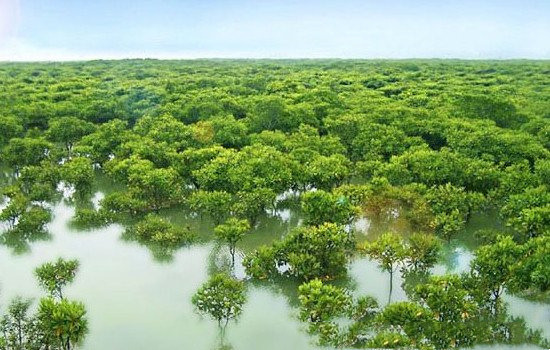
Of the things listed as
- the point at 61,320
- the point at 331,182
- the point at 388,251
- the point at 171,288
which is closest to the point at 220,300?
the point at 171,288

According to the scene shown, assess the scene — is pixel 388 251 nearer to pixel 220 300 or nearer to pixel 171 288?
pixel 220 300

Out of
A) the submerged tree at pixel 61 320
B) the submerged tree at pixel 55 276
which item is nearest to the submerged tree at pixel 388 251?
the submerged tree at pixel 61 320

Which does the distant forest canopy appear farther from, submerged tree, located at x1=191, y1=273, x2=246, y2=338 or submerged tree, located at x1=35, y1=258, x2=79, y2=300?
submerged tree, located at x1=35, y1=258, x2=79, y2=300

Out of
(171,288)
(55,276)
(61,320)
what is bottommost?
(171,288)

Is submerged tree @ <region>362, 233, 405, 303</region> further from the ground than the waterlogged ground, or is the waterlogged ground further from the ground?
submerged tree @ <region>362, 233, 405, 303</region>

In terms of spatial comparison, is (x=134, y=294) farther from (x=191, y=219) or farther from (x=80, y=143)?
(x=80, y=143)

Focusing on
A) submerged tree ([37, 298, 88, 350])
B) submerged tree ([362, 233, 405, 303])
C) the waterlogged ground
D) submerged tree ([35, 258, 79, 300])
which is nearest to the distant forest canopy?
submerged tree ([362, 233, 405, 303])

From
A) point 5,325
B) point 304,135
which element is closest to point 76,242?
point 5,325
